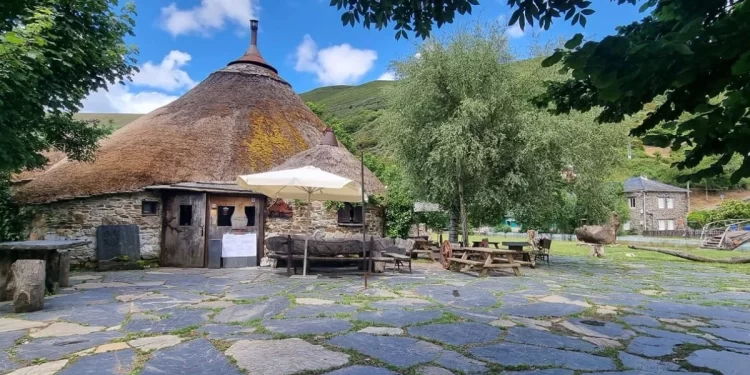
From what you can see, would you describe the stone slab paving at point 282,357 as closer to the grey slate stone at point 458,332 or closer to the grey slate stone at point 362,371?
the grey slate stone at point 362,371

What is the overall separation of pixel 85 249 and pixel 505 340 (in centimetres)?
1054

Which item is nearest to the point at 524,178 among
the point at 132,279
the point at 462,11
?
the point at 462,11

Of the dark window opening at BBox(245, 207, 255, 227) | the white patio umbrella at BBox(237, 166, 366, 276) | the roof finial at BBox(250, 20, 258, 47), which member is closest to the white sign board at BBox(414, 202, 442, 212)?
the white patio umbrella at BBox(237, 166, 366, 276)

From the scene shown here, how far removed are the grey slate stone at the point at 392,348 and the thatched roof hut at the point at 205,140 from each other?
9.00 metres

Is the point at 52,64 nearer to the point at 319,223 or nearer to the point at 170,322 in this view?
the point at 170,322

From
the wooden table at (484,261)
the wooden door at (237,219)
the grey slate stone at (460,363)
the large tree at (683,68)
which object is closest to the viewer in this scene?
the large tree at (683,68)

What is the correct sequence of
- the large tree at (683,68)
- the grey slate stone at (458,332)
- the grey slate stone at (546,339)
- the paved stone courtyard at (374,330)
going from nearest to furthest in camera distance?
the large tree at (683,68) < the paved stone courtyard at (374,330) < the grey slate stone at (546,339) < the grey slate stone at (458,332)

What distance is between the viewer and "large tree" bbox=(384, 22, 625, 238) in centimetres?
1066

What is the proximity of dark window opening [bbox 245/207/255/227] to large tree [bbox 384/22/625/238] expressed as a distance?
4.66m

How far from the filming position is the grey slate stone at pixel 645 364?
10.4ft

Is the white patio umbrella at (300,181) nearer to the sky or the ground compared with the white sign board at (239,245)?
nearer to the sky

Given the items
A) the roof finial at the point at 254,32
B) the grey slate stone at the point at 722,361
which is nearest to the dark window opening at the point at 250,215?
the grey slate stone at the point at 722,361

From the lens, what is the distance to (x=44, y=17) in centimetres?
592

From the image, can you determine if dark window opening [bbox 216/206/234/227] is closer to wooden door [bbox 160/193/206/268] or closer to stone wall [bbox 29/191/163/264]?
wooden door [bbox 160/193/206/268]
